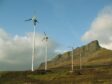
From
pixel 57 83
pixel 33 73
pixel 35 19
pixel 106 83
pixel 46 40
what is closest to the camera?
pixel 106 83

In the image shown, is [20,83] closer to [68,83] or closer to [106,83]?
[68,83]

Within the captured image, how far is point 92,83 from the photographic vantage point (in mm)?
102562

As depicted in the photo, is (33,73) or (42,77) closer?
(42,77)

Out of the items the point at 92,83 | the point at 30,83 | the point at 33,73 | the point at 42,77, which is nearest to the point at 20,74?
the point at 33,73

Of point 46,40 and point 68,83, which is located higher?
point 46,40

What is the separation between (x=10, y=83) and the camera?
116 m

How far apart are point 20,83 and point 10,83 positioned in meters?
5.86

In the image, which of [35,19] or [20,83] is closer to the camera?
[20,83]

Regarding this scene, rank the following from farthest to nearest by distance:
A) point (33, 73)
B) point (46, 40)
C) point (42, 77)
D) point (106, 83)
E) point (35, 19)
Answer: point (46, 40) → point (35, 19) → point (33, 73) → point (42, 77) → point (106, 83)

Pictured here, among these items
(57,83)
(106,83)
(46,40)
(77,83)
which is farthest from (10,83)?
(46,40)

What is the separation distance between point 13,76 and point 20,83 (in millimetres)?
31753

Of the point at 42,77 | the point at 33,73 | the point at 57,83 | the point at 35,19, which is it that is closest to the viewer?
the point at 57,83

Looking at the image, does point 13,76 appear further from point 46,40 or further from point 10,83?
point 46,40

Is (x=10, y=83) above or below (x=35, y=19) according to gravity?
below
